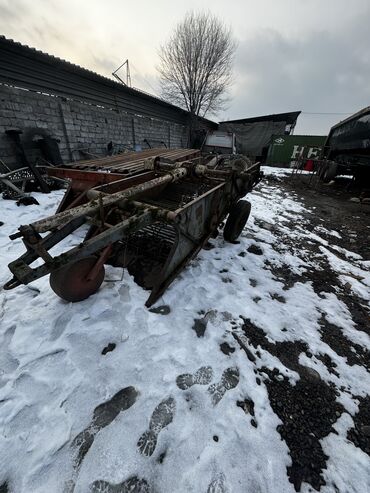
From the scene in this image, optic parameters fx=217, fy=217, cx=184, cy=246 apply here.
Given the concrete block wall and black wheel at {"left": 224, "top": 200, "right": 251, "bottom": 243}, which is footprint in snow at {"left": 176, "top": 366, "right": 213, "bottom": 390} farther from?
the concrete block wall

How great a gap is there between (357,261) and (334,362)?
273 cm

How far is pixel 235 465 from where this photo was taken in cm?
132

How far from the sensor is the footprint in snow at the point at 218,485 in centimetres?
122

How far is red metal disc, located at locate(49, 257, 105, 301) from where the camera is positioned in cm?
205

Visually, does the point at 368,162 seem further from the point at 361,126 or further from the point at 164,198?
the point at 164,198

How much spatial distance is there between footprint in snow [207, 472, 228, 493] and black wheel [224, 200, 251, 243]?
10.5ft

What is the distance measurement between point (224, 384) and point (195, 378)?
238 millimetres

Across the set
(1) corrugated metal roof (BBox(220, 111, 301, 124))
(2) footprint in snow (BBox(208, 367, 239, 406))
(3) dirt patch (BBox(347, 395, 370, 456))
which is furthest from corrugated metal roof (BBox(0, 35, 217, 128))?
(1) corrugated metal roof (BBox(220, 111, 301, 124))

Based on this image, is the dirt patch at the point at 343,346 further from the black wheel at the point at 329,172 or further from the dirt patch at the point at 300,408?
the black wheel at the point at 329,172

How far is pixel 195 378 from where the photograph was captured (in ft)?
5.78

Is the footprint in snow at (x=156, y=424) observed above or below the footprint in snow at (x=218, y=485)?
above

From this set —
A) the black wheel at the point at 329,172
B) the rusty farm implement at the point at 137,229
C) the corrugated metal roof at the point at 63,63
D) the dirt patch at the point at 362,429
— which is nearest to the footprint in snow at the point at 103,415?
the rusty farm implement at the point at 137,229

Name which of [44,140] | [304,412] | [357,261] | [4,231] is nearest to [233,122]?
[44,140]

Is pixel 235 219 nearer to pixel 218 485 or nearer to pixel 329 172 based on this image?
pixel 218 485
